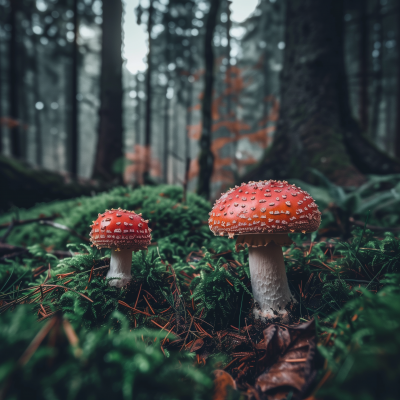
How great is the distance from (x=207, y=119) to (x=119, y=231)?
12.0ft

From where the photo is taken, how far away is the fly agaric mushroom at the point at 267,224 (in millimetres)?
1550

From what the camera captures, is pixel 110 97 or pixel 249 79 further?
pixel 249 79

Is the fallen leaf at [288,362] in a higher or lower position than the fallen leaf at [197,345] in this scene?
higher

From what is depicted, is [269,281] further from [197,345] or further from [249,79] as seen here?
[249,79]

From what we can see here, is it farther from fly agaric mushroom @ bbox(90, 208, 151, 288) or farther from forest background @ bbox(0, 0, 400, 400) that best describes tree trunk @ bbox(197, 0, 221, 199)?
fly agaric mushroom @ bbox(90, 208, 151, 288)

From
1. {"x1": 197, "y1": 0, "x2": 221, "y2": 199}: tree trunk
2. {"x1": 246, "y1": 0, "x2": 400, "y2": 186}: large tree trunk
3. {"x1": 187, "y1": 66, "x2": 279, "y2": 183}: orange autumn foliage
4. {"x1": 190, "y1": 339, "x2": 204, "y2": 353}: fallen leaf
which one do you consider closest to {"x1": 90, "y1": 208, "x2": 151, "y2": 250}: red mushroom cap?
{"x1": 190, "y1": 339, "x2": 204, "y2": 353}: fallen leaf

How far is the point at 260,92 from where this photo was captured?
63.9 ft

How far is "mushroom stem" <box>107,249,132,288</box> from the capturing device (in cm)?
188

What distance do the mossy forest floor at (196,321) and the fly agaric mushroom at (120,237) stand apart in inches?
4.7

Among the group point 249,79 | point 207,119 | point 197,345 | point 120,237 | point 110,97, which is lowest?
point 197,345

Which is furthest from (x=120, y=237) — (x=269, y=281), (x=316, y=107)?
(x=316, y=107)

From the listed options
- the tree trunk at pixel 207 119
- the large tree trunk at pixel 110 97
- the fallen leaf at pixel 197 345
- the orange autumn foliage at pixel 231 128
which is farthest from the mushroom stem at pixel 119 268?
the orange autumn foliage at pixel 231 128

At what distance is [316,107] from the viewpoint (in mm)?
4977

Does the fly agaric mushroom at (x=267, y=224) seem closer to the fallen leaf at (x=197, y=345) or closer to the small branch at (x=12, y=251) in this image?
the fallen leaf at (x=197, y=345)
